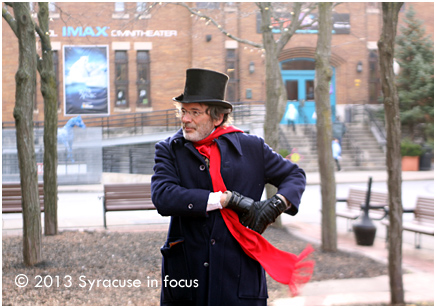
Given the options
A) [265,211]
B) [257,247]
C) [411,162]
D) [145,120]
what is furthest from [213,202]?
[145,120]

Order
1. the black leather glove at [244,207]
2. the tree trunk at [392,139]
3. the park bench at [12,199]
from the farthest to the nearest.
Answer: the park bench at [12,199] < the tree trunk at [392,139] < the black leather glove at [244,207]

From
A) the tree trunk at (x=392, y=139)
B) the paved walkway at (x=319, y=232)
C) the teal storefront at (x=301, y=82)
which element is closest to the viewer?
the tree trunk at (x=392, y=139)

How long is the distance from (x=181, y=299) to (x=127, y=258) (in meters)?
4.40

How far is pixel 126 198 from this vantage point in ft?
34.4

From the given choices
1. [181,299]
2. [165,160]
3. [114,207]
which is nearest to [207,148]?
[165,160]

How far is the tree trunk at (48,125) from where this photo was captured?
890 cm

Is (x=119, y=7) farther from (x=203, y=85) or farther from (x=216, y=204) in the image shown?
(x=216, y=204)

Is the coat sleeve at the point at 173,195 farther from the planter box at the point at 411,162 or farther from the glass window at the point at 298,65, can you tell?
the glass window at the point at 298,65

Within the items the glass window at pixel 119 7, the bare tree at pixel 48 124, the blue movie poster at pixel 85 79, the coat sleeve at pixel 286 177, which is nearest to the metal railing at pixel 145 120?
the blue movie poster at pixel 85 79

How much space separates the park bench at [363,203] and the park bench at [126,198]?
376 cm

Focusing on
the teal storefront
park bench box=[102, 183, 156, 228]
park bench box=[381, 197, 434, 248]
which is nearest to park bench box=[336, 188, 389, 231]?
park bench box=[381, 197, 434, 248]

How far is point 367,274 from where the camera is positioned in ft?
22.5

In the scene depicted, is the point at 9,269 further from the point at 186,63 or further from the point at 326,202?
the point at 186,63

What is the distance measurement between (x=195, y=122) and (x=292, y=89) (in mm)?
28224
